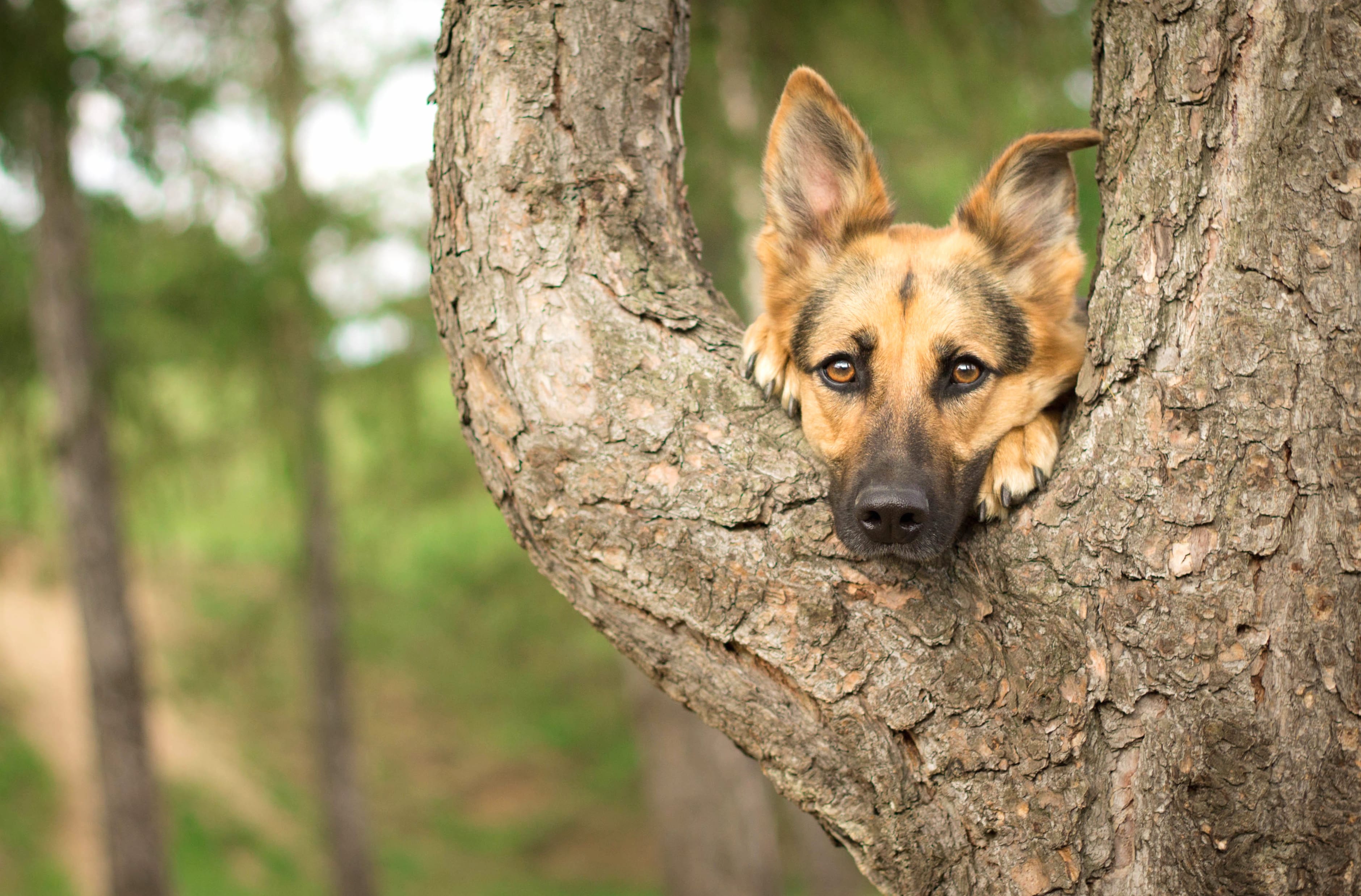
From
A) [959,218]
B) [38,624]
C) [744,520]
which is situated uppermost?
[959,218]

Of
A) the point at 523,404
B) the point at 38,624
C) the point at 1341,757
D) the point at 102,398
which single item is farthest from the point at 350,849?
the point at 1341,757

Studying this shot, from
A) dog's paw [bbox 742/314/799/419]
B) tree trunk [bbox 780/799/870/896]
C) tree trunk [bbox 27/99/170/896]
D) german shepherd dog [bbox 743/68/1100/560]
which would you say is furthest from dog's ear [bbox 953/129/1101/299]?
tree trunk [bbox 780/799/870/896]

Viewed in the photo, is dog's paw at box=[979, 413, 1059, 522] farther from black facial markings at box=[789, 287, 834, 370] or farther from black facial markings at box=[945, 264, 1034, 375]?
black facial markings at box=[789, 287, 834, 370]

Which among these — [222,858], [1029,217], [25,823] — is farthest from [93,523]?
[222,858]

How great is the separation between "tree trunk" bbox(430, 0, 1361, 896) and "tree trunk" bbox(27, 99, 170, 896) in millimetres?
6321

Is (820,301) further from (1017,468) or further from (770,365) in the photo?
(1017,468)

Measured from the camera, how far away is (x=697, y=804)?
9617 millimetres

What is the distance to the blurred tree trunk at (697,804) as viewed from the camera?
954cm

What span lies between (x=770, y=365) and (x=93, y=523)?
6884 mm

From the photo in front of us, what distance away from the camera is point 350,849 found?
11.6 m

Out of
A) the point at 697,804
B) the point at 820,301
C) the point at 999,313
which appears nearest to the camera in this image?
the point at 999,313

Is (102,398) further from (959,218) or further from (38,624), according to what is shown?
(38,624)

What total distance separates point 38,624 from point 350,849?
884 cm

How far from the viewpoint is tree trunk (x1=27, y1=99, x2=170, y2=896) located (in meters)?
7.66
